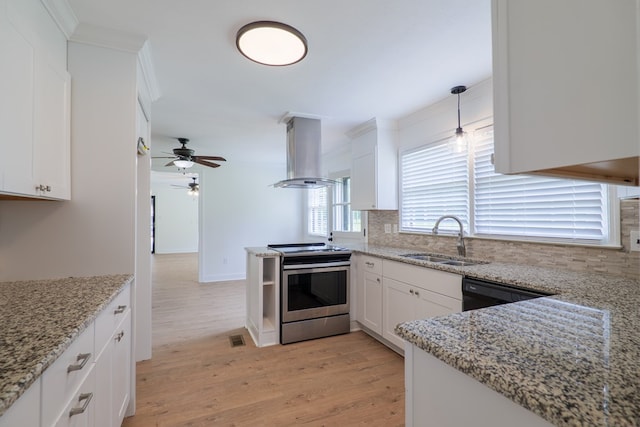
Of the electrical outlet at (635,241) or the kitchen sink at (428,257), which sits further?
the kitchen sink at (428,257)

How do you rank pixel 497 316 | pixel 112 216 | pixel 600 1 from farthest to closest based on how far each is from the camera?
pixel 112 216
pixel 497 316
pixel 600 1

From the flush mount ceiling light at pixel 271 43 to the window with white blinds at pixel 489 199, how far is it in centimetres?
157

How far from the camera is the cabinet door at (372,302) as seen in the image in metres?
2.87

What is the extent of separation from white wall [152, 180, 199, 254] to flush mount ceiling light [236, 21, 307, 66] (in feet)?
29.5

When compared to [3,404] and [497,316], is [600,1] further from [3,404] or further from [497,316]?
[3,404]

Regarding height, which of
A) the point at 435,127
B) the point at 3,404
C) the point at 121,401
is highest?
the point at 435,127

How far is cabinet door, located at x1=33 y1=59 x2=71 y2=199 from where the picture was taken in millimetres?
1415

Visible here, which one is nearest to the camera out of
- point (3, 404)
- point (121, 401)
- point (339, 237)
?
point (3, 404)

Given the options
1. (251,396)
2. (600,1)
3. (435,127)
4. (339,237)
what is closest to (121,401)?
(251,396)

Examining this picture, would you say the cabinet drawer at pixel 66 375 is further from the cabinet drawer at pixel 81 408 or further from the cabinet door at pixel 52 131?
the cabinet door at pixel 52 131

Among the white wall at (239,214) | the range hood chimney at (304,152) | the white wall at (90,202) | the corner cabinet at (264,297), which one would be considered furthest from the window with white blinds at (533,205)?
the white wall at (239,214)

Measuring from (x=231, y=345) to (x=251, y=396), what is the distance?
91cm

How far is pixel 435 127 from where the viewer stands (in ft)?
9.97

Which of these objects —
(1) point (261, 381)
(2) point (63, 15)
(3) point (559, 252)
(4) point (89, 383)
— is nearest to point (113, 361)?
(4) point (89, 383)
